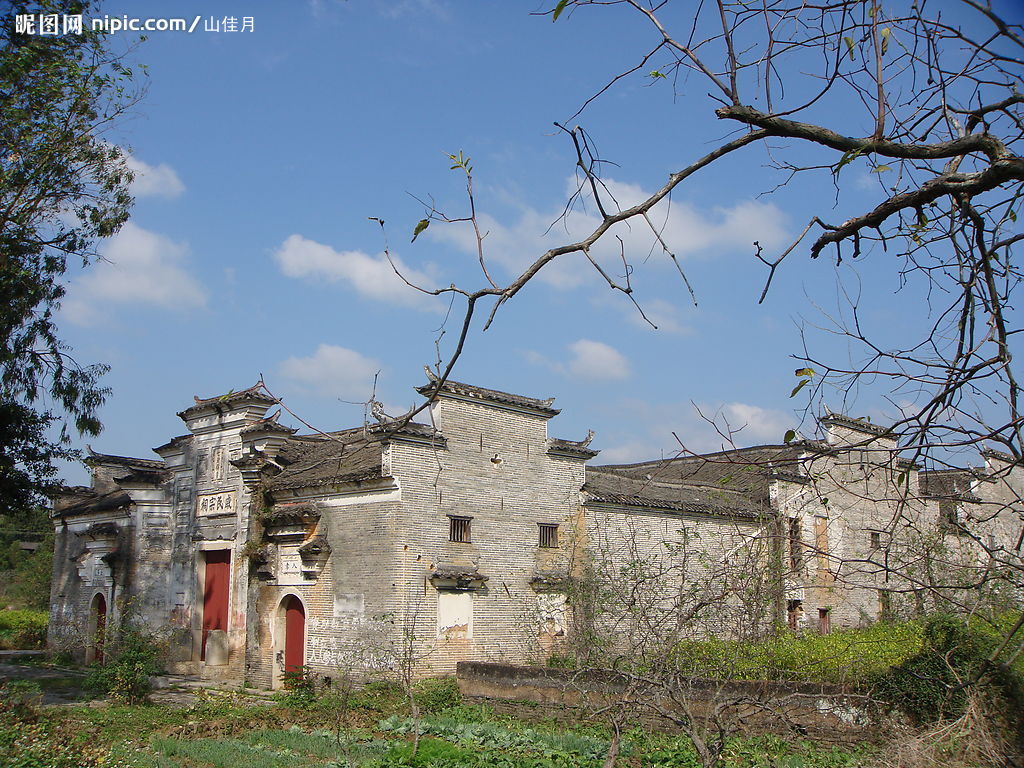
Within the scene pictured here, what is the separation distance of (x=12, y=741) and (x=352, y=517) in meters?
7.89

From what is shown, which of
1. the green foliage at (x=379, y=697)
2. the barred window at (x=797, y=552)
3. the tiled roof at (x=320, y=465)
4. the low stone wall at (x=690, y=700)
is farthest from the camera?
the tiled roof at (x=320, y=465)

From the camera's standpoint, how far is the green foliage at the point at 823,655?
39.6ft

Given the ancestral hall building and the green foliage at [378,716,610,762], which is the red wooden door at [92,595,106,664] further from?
the green foliage at [378,716,610,762]

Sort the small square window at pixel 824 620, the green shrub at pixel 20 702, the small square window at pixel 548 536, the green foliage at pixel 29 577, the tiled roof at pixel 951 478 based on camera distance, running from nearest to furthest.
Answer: the tiled roof at pixel 951 478 → the green shrub at pixel 20 702 → the small square window at pixel 548 536 → the small square window at pixel 824 620 → the green foliage at pixel 29 577

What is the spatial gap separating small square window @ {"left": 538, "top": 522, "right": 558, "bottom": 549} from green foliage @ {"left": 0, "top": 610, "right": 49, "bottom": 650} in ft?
59.2

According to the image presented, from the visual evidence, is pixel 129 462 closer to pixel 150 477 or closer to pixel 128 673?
pixel 150 477

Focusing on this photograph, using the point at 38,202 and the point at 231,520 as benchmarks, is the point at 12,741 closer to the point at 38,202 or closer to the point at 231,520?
the point at 38,202

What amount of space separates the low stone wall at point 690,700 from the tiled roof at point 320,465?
4165 mm

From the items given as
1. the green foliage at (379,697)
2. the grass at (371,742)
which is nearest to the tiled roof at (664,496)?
the green foliage at (379,697)

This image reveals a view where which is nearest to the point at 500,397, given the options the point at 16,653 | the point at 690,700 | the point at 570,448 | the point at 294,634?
the point at 570,448

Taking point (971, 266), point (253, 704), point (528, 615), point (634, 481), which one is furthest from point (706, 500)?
point (971, 266)

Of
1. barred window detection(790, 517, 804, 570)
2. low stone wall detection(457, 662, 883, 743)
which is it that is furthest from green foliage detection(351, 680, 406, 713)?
barred window detection(790, 517, 804, 570)

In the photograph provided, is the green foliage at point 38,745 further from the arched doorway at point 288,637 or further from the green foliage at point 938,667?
the green foliage at point 938,667

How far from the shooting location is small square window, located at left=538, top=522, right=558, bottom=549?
60.5 ft
